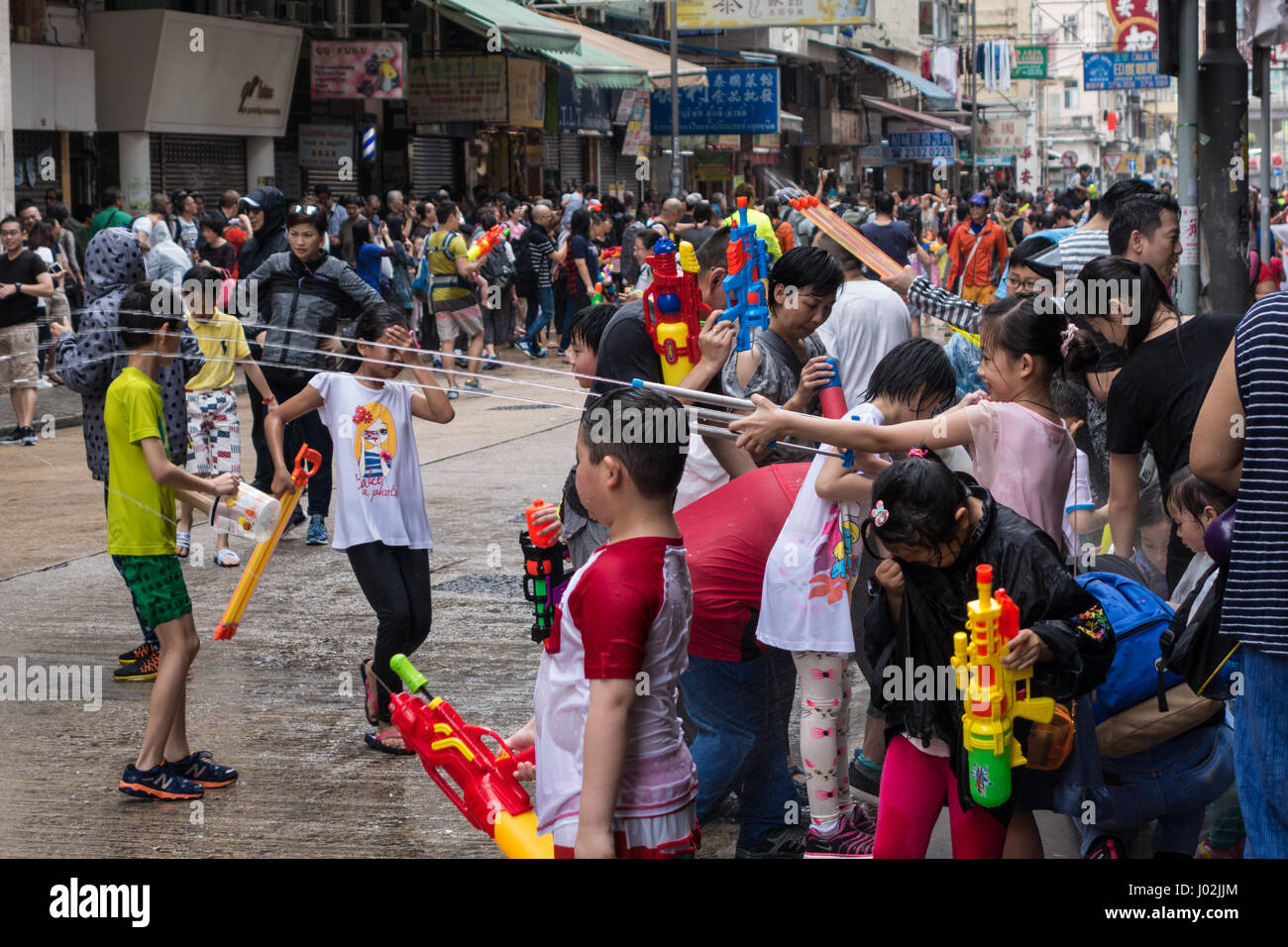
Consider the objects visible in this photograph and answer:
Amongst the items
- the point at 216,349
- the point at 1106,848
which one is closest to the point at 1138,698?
the point at 1106,848

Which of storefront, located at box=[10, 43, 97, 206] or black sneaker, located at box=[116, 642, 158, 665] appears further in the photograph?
storefront, located at box=[10, 43, 97, 206]

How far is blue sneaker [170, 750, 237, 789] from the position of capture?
514 centimetres

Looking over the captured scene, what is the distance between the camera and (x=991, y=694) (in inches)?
126

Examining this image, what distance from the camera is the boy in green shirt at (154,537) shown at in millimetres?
5062

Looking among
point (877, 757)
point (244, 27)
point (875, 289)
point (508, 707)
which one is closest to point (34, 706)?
point (508, 707)

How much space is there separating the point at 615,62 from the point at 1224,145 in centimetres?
1941

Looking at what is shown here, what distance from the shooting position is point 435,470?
37.1ft

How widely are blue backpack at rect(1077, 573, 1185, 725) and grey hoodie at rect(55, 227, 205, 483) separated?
10.8ft

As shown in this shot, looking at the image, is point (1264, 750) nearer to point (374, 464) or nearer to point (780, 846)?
point (780, 846)

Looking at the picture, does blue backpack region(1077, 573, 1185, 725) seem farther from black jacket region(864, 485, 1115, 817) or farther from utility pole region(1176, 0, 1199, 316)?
utility pole region(1176, 0, 1199, 316)

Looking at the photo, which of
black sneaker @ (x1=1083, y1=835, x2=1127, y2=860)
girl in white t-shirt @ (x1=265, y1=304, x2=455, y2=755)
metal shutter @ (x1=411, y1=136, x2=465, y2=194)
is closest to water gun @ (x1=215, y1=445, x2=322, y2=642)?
girl in white t-shirt @ (x1=265, y1=304, x2=455, y2=755)

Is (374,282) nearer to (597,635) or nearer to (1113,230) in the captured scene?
(1113,230)

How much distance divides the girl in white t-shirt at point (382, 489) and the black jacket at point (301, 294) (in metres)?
2.68
